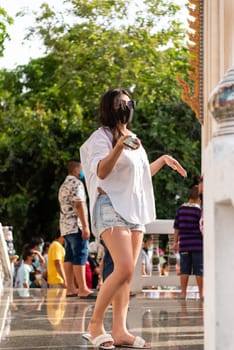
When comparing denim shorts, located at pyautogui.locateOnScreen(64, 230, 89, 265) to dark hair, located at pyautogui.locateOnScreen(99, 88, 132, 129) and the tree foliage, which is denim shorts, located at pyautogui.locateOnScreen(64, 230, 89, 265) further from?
the tree foliage

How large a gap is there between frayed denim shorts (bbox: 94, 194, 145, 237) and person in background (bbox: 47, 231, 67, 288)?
736cm

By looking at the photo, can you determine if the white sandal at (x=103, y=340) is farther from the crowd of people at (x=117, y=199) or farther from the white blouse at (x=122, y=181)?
the white blouse at (x=122, y=181)

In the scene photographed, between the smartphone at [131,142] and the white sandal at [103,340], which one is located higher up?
the smartphone at [131,142]

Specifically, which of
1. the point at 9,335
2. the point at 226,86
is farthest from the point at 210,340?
the point at 9,335

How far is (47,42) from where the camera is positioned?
101 ft

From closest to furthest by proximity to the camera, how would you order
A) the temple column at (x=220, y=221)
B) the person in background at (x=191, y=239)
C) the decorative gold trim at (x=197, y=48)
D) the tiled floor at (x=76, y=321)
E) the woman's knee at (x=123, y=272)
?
the temple column at (x=220, y=221)
the woman's knee at (x=123, y=272)
the tiled floor at (x=76, y=321)
the person in background at (x=191, y=239)
the decorative gold trim at (x=197, y=48)

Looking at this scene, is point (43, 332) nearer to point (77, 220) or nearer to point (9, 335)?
point (9, 335)

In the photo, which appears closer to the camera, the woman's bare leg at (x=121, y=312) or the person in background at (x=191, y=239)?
the woman's bare leg at (x=121, y=312)

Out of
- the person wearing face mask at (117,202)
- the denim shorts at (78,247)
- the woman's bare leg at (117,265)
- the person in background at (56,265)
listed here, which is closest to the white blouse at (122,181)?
the person wearing face mask at (117,202)

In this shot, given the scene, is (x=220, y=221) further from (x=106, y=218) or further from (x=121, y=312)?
(x=121, y=312)

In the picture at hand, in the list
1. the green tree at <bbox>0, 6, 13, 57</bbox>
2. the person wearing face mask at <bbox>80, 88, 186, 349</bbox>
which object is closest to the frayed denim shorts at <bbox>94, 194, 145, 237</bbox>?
the person wearing face mask at <bbox>80, 88, 186, 349</bbox>

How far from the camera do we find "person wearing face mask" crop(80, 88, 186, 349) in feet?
20.1

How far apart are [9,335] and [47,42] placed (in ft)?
79.3

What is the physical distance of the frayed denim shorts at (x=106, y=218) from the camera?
20.3 feet
